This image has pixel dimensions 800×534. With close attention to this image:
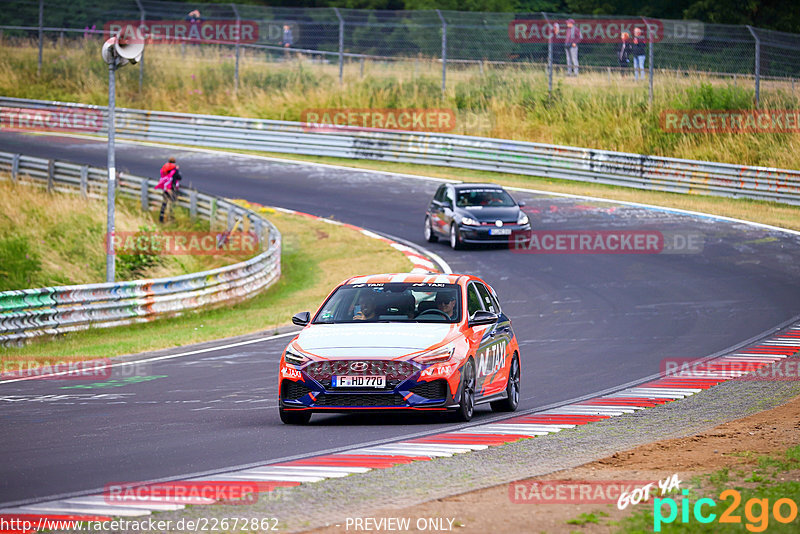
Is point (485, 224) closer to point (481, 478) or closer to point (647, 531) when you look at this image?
point (481, 478)

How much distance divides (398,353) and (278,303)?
1244cm

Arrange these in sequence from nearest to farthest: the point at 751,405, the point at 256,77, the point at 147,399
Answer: the point at 751,405 < the point at 147,399 < the point at 256,77

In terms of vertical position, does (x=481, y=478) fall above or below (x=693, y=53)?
below

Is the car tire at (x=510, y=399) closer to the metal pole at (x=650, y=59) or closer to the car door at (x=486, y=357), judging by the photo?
the car door at (x=486, y=357)

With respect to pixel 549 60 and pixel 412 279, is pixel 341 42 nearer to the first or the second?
pixel 549 60

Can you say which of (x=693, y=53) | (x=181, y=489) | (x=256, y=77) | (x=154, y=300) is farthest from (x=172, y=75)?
(x=181, y=489)

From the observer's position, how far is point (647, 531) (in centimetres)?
641

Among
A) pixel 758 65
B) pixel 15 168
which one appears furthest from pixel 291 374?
pixel 758 65

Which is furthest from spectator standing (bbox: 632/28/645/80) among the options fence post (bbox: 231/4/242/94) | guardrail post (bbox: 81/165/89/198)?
guardrail post (bbox: 81/165/89/198)

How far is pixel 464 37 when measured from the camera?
131ft

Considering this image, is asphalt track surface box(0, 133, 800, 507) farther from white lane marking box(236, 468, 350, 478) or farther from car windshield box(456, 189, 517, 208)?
car windshield box(456, 189, 517, 208)

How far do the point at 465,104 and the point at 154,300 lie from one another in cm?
2419

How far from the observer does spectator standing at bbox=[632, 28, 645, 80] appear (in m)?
36.8

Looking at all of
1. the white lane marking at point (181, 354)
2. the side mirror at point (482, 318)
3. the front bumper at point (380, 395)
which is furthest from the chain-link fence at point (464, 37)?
the front bumper at point (380, 395)
